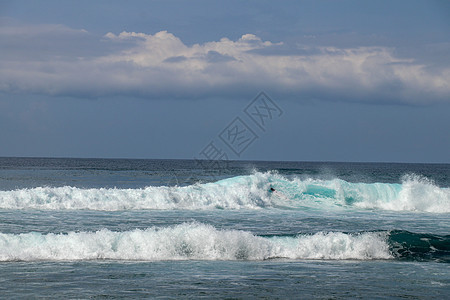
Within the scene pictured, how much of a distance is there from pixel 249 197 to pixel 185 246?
14.0 m

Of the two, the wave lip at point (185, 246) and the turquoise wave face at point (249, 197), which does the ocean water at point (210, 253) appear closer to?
the wave lip at point (185, 246)

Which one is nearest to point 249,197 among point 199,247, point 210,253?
point 199,247

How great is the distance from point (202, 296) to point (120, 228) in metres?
8.88

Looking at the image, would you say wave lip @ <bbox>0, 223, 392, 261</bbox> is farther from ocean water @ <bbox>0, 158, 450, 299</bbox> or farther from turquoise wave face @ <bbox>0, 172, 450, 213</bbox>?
turquoise wave face @ <bbox>0, 172, 450, 213</bbox>

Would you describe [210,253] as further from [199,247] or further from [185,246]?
[185,246]

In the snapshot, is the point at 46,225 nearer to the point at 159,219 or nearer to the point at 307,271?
the point at 159,219

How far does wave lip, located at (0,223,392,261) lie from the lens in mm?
13578

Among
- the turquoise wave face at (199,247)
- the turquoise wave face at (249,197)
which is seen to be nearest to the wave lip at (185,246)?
the turquoise wave face at (199,247)

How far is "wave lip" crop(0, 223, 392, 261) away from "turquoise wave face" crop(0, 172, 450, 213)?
10257 millimetres

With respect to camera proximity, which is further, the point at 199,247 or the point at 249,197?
the point at 249,197

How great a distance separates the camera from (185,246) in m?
14.2

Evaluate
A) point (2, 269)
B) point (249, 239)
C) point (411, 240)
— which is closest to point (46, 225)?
point (2, 269)

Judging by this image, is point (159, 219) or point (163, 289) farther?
point (159, 219)

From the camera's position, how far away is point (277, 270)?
486 inches
